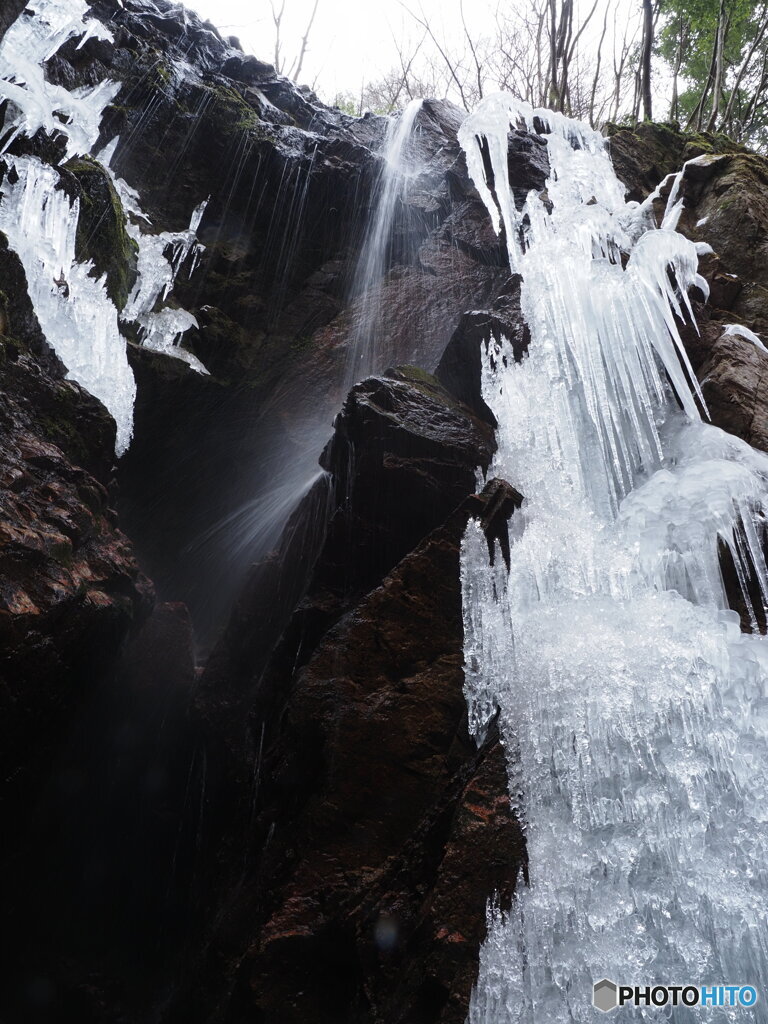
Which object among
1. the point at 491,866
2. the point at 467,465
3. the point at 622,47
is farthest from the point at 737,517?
the point at 622,47

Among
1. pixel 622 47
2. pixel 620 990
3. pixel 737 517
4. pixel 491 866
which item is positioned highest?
pixel 622 47

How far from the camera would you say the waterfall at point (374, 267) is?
8062mm

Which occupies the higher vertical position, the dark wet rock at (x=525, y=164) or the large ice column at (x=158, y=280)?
the dark wet rock at (x=525, y=164)

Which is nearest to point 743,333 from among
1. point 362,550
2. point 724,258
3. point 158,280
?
point 724,258

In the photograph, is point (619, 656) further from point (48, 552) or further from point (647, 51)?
point (647, 51)

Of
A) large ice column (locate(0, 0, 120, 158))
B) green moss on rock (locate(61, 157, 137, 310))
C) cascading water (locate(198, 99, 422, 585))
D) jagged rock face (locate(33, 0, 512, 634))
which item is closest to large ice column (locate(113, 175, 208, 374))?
jagged rock face (locate(33, 0, 512, 634))

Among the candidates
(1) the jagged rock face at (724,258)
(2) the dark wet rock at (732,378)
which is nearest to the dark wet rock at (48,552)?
(1) the jagged rock face at (724,258)

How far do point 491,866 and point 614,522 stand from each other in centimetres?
256

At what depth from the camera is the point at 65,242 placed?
5.60m

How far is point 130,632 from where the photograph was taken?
17.5ft

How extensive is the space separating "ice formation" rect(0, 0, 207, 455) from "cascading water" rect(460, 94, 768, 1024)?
3384 mm

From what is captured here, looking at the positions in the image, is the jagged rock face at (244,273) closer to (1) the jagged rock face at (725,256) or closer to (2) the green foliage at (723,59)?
(1) the jagged rock face at (725,256)

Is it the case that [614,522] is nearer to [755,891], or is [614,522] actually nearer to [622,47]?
[755,891]

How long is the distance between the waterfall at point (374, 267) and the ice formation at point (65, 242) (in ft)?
6.34
